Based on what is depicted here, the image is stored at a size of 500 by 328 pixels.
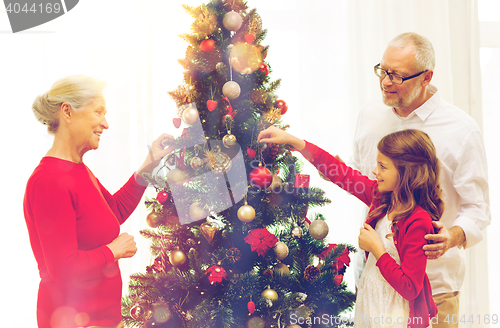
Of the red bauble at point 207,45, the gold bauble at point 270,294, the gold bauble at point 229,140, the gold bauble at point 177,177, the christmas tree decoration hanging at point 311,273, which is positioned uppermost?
the red bauble at point 207,45

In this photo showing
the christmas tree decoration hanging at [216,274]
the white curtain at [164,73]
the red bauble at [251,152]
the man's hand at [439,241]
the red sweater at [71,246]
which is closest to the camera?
the red sweater at [71,246]

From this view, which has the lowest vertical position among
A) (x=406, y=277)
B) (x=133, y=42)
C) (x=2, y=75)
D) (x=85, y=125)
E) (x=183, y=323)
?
(x=183, y=323)

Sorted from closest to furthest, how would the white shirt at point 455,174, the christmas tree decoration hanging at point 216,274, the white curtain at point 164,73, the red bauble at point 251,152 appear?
the christmas tree decoration hanging at point 216,274 → the red bauble at point 251,152 → the white shirt at point 455,174 → the white curtain at point 164,73

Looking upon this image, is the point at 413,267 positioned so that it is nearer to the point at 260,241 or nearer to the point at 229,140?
the point at 260,241

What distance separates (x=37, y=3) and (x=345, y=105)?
221 centimetres

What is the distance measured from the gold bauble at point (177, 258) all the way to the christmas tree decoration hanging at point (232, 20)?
952mm

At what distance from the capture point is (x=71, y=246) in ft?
3.84

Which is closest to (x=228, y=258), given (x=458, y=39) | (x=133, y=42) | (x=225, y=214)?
(x=225, y=214)

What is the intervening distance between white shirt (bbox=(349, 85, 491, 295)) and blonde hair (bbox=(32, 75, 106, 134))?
139 cm

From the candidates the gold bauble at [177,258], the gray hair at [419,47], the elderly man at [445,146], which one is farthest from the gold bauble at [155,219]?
the gray hair at [419,47]

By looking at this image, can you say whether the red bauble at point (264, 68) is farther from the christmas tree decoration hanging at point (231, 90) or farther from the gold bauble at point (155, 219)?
the gold bauble at point (155, 219)

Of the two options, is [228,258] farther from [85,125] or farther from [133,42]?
[133,42]

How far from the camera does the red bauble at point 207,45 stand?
4.83 feet

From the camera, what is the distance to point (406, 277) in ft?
4.02
